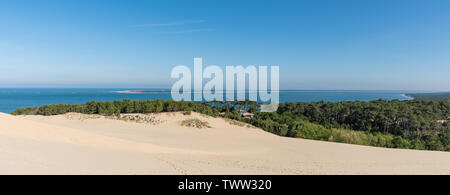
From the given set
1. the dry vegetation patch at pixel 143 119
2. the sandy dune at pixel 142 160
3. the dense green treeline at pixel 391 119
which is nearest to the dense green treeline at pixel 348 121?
the dense green treeline at pixel 391 119

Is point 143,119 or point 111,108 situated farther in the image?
point 111,108

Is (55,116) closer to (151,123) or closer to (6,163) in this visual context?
(151,123)

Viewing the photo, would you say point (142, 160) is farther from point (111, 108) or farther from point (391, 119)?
point (391, 119)

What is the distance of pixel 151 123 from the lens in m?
16.0

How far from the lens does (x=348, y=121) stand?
23766 mm

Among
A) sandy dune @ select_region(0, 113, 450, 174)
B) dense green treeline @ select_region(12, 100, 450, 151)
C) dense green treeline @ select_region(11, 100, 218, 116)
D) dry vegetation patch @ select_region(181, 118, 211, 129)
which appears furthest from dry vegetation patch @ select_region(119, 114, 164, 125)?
sandy dune @ select_region(0, 113, 450, 174)

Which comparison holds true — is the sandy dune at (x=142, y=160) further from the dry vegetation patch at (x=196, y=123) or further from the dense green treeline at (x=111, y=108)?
the dense green treeline at (x=111, y=108)

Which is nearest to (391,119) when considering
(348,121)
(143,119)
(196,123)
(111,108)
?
(348,121)

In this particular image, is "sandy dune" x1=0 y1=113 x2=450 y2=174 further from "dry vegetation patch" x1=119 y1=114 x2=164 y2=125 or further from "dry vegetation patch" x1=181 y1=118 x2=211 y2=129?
"dry vegetation patch" x1=181 y1=118 x2=211 y2=129

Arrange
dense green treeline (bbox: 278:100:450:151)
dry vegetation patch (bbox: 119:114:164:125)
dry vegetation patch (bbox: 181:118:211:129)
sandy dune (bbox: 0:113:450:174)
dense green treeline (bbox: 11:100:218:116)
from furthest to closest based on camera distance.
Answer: dense green treeline (bbox: 278:100:450:151)
dense green treeline (bbox: 11:100:218:116)
dry vegetation patch (bbox: 119:114:164:125)
dry vegetation patch (bbox: 181:118:211:129)
sandy dune (bbox: 0:113:450:174)

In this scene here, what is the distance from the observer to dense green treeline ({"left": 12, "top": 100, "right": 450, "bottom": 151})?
1598cm

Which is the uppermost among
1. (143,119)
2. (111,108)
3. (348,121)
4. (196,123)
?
(111,108)

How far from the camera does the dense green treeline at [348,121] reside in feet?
52.4
